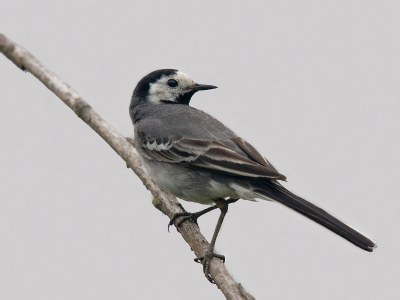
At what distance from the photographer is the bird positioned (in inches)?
298

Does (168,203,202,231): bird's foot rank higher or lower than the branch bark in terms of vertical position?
lower

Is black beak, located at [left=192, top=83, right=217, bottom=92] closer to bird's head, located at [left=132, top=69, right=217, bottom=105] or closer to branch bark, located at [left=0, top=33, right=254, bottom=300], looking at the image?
bird's head, located at [left=132, top=69, right=217, bottom=105]

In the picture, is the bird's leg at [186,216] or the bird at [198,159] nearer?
the bird at [198,159]

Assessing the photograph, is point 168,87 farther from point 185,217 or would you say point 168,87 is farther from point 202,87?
point 185,217

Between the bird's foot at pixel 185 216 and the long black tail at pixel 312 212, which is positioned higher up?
the bird's foot at pixel 185 216

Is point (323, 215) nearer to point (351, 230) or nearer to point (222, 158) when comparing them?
point (351, 230)

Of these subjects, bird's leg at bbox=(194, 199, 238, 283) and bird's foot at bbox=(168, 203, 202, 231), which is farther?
bird's foot at bbox=(168, 203, 202, 231)

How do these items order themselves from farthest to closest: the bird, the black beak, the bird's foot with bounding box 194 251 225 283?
the black beak
the bird's foot with bounding box 194 251 225 283
the bird

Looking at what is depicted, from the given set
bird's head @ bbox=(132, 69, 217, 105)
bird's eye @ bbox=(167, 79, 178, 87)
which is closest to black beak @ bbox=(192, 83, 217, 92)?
bird's head @ bbox=(132, 69, 217, 105)

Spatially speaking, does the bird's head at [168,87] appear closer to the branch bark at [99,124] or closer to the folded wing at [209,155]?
the branch bark at [99,124]

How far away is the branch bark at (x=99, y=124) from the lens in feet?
29.4

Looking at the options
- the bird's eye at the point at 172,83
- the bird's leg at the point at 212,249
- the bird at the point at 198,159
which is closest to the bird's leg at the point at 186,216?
the bird at the point at 198,159

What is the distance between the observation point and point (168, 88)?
1034 centimetres

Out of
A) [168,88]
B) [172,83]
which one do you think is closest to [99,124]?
[168,88]
